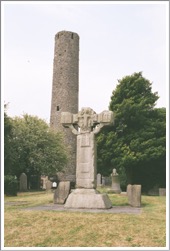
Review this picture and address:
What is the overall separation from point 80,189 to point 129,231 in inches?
144

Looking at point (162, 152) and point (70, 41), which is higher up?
point (70, 41)

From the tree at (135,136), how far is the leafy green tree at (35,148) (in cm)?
389

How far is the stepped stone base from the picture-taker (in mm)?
10082

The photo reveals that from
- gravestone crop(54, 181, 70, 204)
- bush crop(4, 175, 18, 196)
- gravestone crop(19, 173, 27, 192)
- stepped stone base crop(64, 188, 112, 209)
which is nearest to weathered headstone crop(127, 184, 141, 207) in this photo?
stepped stone base crop(64, 188, 112, 209)

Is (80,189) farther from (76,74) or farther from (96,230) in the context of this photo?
(76,74)

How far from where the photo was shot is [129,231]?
7.05m

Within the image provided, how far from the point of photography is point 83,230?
7148mm

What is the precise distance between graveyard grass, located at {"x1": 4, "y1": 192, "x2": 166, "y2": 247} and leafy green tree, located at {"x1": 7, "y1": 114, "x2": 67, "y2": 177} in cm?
1683

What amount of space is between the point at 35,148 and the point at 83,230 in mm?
19772

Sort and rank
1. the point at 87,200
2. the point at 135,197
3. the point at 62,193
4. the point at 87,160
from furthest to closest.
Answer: the point at 62,193 → the point at 135,197 → the point at 87,160 → the point at 87,200

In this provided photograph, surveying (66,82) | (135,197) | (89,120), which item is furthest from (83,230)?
(66,82)

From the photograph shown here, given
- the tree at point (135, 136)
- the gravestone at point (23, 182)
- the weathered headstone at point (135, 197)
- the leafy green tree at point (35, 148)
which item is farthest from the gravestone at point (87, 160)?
the gravestone at point (23, 182)

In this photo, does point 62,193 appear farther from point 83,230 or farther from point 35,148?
point 35,148

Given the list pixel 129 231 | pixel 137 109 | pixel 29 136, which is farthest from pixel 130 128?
pixel 129 231
